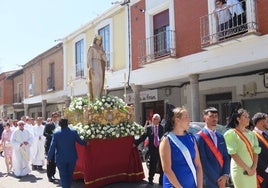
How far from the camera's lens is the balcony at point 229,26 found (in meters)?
10.8

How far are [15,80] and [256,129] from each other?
3331 centimetres

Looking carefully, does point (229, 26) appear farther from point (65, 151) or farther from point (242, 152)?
point (242, 152)

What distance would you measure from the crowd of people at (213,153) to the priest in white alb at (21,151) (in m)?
8.13

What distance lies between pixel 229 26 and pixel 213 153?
303 inches

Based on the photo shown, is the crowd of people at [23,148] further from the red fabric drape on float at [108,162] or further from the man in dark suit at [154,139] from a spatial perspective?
the man in dark suit at [154,139]

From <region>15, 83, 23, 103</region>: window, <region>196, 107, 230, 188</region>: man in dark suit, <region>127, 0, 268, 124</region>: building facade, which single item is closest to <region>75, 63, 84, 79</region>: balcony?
<region>127, 0, 268, 124</region>: building facade

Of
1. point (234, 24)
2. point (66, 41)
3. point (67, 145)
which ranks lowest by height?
point (67, 145)

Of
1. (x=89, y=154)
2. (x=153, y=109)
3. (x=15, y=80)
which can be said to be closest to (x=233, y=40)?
(x=89, y=154)

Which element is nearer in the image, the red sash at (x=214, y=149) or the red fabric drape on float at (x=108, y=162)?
the red sash at (x=214, y=149)

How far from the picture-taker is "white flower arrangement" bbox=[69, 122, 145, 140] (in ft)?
28.1

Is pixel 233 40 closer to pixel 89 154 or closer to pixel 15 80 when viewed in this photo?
pixel 89 154

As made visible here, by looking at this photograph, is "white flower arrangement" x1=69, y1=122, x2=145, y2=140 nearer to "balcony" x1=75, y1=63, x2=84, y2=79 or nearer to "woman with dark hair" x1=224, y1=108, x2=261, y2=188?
"woman with dark hair" x1=224, y1=108, x2=261, y2=188

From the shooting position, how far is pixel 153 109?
1970cm

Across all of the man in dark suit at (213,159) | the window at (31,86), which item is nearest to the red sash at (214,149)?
the man in dark suit at (213,159)
